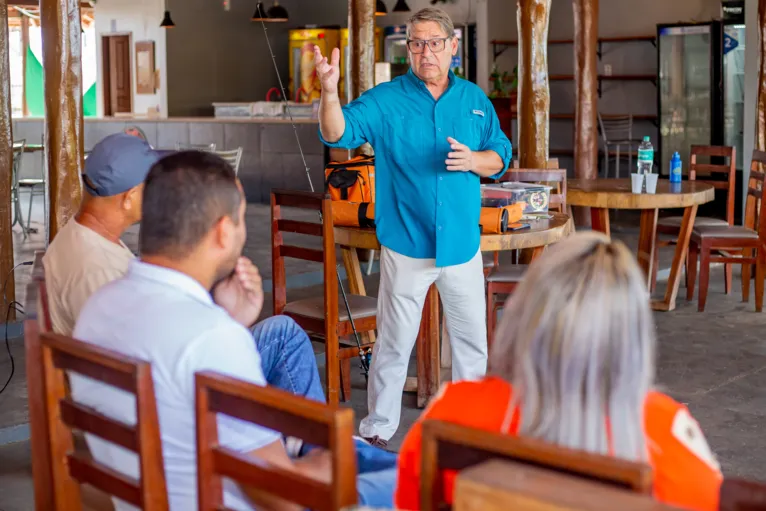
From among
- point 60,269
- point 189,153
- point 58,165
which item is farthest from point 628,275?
point 58,165

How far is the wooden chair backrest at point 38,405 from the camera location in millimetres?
1746

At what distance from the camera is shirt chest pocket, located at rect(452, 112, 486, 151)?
341 centimetres

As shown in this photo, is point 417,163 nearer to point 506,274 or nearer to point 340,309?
point 340,309

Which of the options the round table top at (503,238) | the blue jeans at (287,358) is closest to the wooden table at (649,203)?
the round table top at (503,238)

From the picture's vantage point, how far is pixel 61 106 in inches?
219

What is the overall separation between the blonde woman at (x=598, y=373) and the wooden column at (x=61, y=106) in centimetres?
465

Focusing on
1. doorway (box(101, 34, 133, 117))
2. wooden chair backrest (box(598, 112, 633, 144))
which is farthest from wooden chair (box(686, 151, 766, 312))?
doorway (box(101, 34, 133, 117))

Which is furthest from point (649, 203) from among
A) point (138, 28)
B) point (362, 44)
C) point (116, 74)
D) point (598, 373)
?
point (116, 74)

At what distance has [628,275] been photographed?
1.29m

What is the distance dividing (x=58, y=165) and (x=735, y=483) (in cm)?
487

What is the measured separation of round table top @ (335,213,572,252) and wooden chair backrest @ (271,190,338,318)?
213mm

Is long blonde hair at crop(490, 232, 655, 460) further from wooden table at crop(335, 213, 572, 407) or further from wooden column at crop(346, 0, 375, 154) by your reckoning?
wooden column at crop(346, 0, 375, 154)

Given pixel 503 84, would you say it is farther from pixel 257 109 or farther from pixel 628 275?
pixel 628 275

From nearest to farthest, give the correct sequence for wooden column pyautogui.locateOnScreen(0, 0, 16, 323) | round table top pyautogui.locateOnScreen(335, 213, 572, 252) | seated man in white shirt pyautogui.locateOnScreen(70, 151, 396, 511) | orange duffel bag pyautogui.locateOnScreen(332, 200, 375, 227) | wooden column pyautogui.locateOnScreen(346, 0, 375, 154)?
seated man in white shirt pyautogui.locateOnScreen(70, 151, 396, 511)
round table top pyautogui.locateOnScreen(335, 213, 572, 252)
orange duffel bag pyautogui.locateOnScreen(332, 200, 375, 227)
wooden column pyautogui.locateOnScreen(0, 0, 16, 323)
wooden column pyautogui.locateOnScreen(346, 0, 375, 154)
